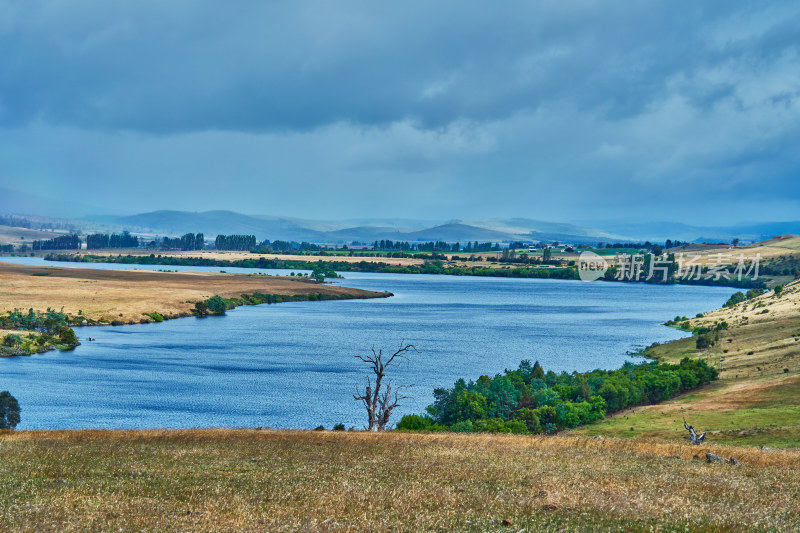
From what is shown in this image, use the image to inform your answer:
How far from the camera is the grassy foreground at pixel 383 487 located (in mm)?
15406

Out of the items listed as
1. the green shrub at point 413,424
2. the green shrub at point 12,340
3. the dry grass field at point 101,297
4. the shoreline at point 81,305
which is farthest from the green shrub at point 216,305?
the green shrub at point 413,424

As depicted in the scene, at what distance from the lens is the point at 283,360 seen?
326 ft

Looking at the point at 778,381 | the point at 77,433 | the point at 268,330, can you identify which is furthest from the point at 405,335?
the point at 77,433

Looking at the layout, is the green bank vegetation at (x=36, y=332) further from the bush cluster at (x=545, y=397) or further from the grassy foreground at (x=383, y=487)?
the grassy foreground at (x=383, y=487)

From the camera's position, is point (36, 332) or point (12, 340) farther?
point (36, 332)

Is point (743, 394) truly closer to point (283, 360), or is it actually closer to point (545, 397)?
point (545, 397)

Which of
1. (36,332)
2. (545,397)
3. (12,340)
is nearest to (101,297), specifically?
(36,332)

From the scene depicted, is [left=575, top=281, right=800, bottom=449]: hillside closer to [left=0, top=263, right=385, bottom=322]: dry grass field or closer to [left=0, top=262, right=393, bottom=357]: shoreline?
[left=0, top=262, right=393, bottom=357]: shoreline

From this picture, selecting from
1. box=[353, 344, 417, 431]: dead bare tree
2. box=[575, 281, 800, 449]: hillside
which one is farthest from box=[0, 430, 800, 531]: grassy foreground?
box=[575, 281, 800, 449]: hillside

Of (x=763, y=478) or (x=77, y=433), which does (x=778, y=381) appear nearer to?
(x=763, y=478)

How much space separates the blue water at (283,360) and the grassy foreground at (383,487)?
36.8m

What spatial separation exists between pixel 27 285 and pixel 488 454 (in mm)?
178701

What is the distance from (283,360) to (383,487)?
81947mm

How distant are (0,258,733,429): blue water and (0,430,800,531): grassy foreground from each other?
3676 centimetres
